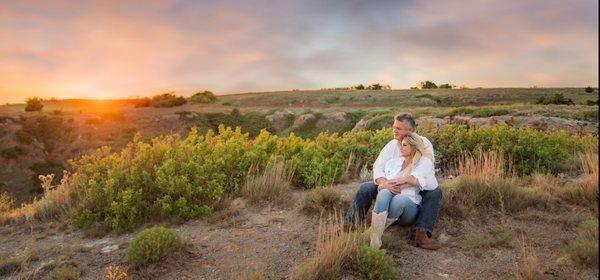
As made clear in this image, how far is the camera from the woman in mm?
5738

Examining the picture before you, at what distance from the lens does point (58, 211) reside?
815 cm

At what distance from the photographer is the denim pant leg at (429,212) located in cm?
582

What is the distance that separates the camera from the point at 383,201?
5602 millimetres

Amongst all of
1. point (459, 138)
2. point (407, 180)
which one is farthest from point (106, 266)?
point (459, 138)

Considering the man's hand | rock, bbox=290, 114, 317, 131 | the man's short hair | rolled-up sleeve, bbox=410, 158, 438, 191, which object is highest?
the man's short hair

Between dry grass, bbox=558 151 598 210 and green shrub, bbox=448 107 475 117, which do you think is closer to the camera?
dry grass, bbox=558 151 598 210

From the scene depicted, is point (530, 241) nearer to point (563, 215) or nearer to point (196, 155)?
point (563, 215)

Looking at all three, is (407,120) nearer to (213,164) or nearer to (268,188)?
(268,188)

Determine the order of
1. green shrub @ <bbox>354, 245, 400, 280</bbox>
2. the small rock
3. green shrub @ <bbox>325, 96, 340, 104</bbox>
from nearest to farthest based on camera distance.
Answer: green shrub @ <bbox>354, 245, 400, 280</bbox>
the small rock
green shrub @ <bbox>325, 96, 340, 104</bbox>

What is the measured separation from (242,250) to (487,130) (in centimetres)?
770

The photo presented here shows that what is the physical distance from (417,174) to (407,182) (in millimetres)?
152

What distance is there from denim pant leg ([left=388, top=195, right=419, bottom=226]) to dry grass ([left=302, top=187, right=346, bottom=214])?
4.35ft

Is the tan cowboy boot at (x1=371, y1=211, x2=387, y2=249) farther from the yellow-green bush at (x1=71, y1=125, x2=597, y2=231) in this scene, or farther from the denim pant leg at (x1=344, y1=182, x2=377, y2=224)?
the yellow-green bush at (x1=71, y1=125, x2=597, y2=231)

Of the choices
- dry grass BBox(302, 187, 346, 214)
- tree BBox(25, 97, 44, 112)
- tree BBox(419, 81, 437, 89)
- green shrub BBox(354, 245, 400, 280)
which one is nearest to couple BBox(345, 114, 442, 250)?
green shrub BBox(354, 245, 400, 280)
